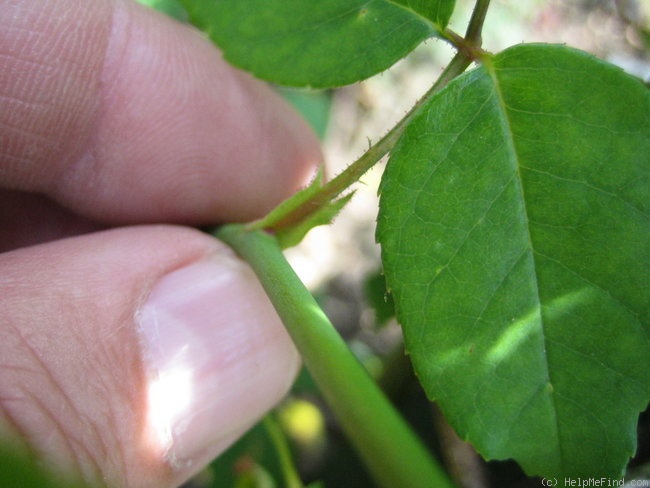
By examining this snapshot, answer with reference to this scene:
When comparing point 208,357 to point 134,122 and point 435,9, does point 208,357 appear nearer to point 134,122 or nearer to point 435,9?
point 134,122

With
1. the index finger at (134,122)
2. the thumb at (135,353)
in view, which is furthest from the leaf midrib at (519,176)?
the index finger at (134,122)

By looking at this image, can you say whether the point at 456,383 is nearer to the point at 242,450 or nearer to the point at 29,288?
the point at 29,288

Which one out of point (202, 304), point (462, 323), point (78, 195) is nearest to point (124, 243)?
point (202, 304)

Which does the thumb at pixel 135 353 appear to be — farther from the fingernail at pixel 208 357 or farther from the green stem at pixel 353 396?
the green stem at pixel 353 396

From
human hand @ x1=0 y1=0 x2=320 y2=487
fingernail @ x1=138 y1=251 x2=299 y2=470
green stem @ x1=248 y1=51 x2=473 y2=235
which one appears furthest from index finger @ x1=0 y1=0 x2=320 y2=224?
green stem @ x1=248 y1=51 x2=473 y2=235

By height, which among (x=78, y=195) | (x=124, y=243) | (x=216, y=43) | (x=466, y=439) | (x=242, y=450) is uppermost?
(x=216, y=43)

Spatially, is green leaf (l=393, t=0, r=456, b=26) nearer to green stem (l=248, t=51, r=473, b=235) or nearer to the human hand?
green stem (l=248, t=51, r=473, b=235)
